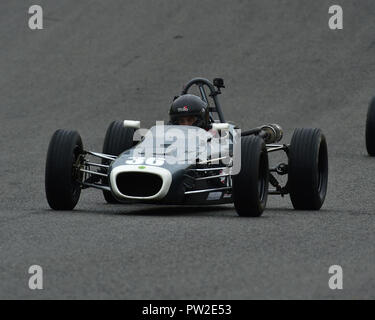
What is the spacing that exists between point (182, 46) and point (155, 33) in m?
1.13

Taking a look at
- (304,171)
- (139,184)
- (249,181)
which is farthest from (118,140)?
(249,181)

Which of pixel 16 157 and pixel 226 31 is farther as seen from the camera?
pixel 226 31

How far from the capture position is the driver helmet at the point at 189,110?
38.8 feet

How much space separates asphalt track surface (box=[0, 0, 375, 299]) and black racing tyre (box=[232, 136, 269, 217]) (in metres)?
0.17

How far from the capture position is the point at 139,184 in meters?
10.3

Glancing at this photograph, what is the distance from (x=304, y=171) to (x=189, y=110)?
154 cm

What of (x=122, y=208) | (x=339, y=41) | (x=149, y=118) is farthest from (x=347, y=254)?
(x=339, y=41)

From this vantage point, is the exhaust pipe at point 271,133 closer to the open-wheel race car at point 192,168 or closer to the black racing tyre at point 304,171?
the open-wheel race car at point 192,168

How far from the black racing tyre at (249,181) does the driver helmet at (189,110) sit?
1.53 meters

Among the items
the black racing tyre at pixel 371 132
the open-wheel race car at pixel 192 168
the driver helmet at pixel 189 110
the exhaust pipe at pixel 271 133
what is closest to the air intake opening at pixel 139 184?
the open-wheel race car at pixel 192 168

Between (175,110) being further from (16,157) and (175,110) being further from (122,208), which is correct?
(16,157)

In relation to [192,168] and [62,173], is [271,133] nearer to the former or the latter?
[192,168]

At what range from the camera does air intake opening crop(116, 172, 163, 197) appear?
33.8 feet

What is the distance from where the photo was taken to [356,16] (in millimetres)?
25391
